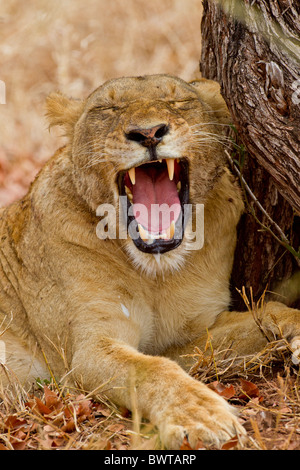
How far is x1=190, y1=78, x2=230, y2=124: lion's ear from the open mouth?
1.59 ft

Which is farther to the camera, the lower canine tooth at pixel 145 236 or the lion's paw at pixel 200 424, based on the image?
the lower canine tooth at pixel 145 236

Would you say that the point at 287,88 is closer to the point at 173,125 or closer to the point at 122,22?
the point at 173,125

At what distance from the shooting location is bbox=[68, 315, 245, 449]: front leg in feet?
9.29

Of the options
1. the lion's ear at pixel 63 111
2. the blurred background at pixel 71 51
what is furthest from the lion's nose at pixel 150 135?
the blurred background at pixel 71 51

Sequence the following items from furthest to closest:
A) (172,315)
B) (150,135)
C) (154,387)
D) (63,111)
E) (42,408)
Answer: (63,111), (172,315), (150,135), (42,408), (154,387)

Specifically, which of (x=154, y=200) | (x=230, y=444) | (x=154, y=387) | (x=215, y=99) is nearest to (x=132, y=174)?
(x=154, y=200)

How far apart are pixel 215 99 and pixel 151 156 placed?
86 centimetres

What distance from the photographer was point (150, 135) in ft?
11.7

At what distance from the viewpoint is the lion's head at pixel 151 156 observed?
367 centimetres

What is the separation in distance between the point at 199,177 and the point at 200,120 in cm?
36

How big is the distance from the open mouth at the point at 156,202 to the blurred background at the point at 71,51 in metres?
4.40

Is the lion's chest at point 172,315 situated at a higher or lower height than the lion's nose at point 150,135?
lower

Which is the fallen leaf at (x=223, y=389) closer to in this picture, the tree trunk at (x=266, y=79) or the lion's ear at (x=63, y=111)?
the tree trunk at (x=266, y=79)

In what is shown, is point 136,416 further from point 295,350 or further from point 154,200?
point 154,200
